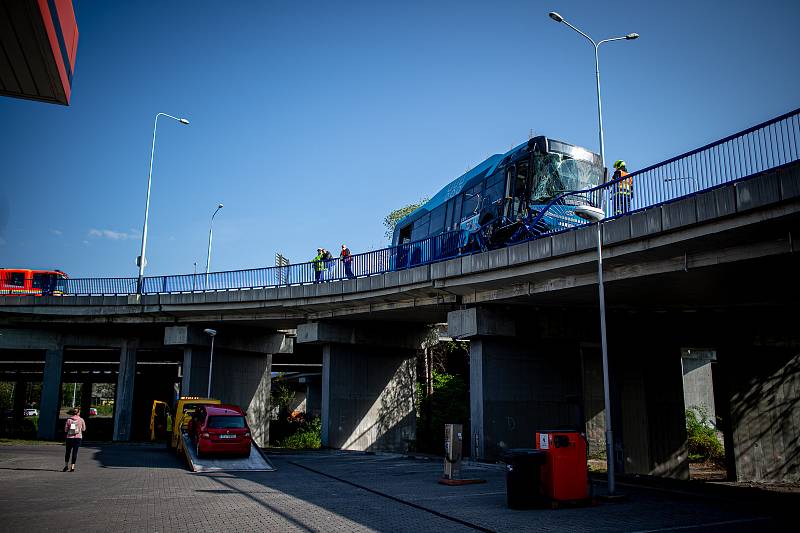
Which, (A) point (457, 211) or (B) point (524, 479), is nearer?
(B) point (524, 479)

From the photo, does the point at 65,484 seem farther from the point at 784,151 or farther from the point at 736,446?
the point at 736,446

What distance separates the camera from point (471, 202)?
2364cm

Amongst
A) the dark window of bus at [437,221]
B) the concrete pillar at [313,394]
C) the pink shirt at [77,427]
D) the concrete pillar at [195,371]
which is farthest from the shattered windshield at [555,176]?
the concrete pillar at [313,394]

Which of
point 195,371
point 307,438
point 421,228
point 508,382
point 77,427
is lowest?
point 307,438

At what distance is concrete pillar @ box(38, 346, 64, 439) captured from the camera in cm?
3550

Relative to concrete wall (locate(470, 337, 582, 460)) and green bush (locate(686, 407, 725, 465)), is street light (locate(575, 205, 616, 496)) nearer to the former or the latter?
concrete wall (locate(470, 337, 582, 460))

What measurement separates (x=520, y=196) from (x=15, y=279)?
30.2 m

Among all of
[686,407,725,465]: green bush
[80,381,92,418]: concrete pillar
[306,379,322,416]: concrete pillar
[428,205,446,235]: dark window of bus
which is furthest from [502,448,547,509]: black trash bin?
[80,381,92,418]: concrete pillar

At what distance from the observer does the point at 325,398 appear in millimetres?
30047

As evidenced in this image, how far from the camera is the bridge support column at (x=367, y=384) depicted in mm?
29938

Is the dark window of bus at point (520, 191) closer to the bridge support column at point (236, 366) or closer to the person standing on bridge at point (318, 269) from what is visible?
the person standing on bridge at point (318, 269)

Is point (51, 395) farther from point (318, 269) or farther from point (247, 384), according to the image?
point (318, 269)

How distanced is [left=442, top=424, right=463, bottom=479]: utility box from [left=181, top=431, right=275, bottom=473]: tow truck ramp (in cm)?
619

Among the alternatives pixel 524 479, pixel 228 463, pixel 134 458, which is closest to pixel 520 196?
pixel 524 479
